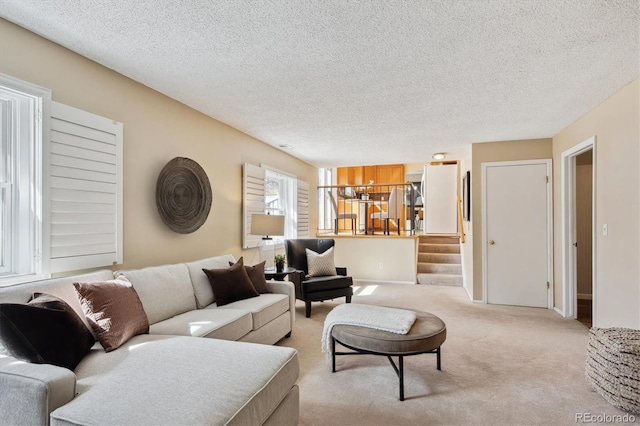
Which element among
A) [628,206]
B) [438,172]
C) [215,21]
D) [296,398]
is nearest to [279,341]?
[296,398]

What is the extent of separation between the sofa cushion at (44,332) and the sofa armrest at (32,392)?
0.39 ft

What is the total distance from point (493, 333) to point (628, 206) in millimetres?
1728

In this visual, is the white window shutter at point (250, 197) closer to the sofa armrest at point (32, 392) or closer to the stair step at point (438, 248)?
the sofa armrest at point (32, 392)

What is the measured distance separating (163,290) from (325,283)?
2.17m

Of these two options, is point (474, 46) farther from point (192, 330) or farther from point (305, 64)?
point (192, 330)

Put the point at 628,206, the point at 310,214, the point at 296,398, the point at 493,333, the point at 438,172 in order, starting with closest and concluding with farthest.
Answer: the point at 296,398 → the point at 628,206 → the point at 493,333 → the point at 310,214 → the point at 438,172

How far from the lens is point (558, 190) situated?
176 inches

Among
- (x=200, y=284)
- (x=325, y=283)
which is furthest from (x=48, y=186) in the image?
(x=325, y=283)

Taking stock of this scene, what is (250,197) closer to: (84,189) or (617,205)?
(84,189)

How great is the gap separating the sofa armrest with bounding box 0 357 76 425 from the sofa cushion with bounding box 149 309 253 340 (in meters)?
0.87

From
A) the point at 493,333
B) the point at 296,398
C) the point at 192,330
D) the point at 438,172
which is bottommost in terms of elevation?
the point at 493,333

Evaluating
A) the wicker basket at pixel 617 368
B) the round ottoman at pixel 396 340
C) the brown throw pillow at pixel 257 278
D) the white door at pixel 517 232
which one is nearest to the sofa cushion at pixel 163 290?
the brown throw pillow at pixel 257 278

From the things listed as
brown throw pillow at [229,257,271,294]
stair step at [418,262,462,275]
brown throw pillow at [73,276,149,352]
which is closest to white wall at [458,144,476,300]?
stair step at [418,262,462,275]

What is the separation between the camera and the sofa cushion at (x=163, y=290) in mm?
2469
